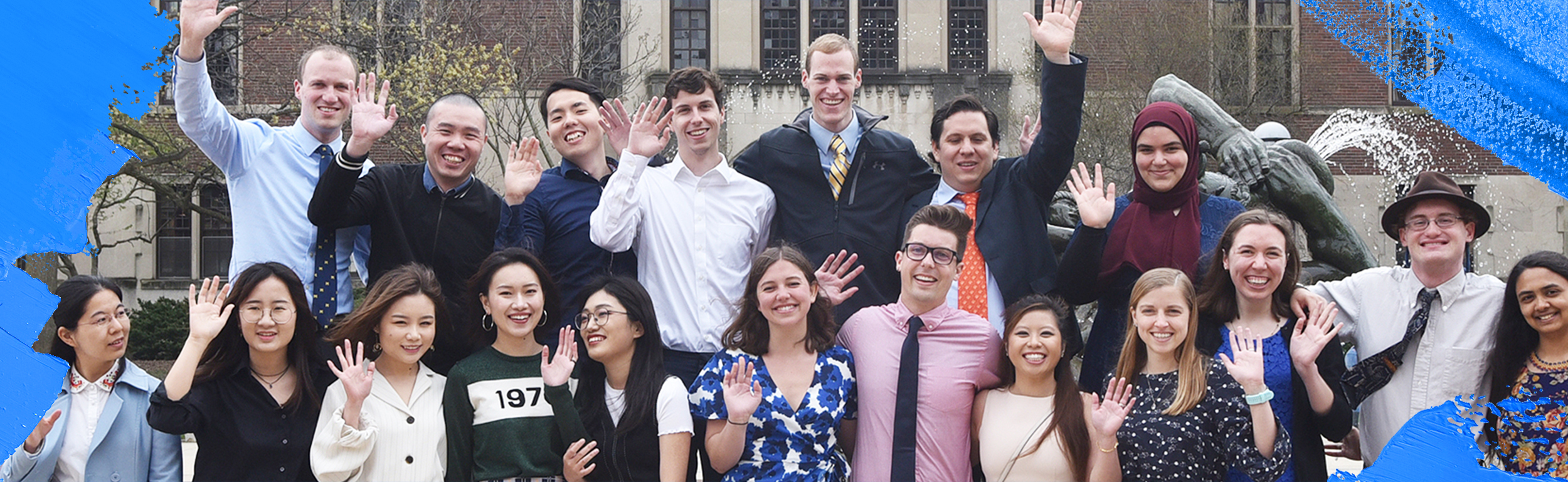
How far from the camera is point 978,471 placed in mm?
4219

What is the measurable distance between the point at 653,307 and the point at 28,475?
7.07ft

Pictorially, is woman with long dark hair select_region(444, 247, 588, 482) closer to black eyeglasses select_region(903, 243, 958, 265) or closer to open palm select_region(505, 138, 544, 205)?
open palm select_region(505, 138, 544, 205)

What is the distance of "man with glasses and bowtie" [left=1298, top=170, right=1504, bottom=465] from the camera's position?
12.8 feet

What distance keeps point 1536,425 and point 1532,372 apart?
0.56 ft

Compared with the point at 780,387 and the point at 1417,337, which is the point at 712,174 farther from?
the point at 1417,337

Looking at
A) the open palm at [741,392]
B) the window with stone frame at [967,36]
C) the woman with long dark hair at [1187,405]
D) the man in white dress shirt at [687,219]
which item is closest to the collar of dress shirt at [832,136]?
the man in white dress shirt at [687,219]

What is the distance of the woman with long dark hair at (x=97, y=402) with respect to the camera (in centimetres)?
412

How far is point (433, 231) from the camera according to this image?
4574mm

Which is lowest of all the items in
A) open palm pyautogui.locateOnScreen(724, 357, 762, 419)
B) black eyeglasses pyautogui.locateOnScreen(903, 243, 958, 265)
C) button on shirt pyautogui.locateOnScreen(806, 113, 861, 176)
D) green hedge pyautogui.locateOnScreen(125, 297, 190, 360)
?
green hedge pyautogui.locateOnScreen(125, 297, 190, 360)

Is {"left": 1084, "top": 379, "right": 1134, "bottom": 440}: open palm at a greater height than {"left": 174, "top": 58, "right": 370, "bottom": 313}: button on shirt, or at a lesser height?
lesser

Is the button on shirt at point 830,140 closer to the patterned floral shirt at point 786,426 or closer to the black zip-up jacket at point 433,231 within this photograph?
the patterned floral shirt at point 786,426

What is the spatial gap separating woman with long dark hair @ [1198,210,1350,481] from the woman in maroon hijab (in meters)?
0.24

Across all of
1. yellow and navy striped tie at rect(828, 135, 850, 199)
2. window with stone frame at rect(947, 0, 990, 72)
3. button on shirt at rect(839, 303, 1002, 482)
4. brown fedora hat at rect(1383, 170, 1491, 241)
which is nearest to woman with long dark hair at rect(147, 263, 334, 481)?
button on shirt at rect(839, 303, 1002, 482)

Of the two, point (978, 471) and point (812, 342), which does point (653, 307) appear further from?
point (978, 471)
